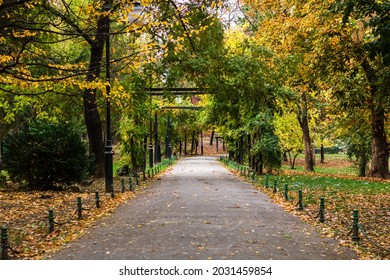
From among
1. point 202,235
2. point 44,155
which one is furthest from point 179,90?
point 202,235

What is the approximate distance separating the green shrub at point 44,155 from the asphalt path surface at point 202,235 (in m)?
4.78

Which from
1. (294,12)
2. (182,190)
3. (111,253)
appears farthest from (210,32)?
(111,253)

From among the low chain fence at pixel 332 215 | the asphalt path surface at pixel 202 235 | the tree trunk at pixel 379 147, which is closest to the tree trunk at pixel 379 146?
the tree trunk at pixel 379 147

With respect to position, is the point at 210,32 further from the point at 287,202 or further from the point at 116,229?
the point at 116,229

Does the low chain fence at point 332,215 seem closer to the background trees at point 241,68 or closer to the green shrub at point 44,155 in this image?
the background trees at point 241,68

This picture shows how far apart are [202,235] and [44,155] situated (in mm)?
10707

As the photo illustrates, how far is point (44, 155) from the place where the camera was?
18.1 metres

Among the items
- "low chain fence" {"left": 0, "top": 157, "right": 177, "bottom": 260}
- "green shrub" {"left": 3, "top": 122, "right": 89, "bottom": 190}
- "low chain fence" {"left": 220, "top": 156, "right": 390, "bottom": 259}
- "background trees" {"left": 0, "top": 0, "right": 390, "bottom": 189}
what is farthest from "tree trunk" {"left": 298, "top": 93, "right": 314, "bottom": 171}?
"green shrub" {"left": 3, "top": 122, "right": 89, "bottom": 190}

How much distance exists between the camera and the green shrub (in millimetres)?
18016

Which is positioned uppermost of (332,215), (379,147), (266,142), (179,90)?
(179,90)

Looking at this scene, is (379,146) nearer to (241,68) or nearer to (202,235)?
(241,68)

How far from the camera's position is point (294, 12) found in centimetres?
2225

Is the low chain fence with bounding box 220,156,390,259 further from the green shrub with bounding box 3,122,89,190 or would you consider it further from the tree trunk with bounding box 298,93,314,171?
the tree trunk with bounding box 298,93,314,171

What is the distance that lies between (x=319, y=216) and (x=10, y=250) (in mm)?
8219
